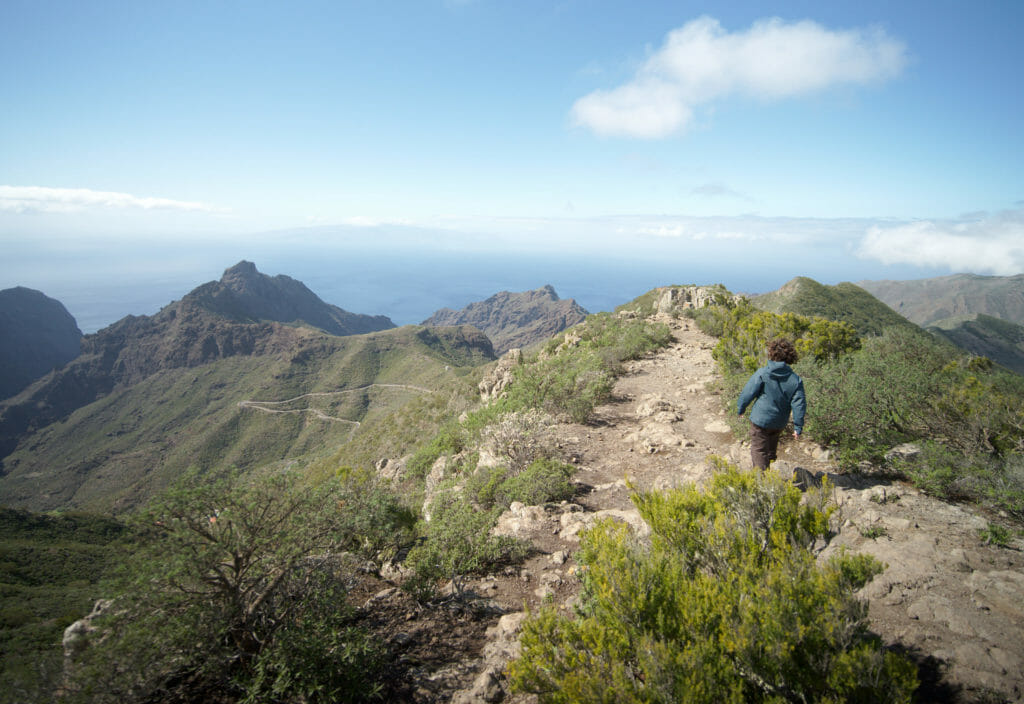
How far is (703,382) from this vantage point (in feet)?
33.5

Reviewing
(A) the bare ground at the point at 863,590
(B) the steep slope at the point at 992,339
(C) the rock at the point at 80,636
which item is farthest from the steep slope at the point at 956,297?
(C) the rock at the point at 80,636

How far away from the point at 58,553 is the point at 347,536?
23721 millimetres

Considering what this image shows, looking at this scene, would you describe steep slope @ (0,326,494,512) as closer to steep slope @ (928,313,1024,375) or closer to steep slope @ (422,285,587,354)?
steep slope @ (422,285,587,354)

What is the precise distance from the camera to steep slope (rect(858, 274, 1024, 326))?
434 feet

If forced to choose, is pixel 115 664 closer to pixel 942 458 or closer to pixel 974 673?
pixel 974 673

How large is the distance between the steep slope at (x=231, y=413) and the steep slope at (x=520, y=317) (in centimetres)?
3826

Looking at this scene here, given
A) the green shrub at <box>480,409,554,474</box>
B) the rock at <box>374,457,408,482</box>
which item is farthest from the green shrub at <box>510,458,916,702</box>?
the rock at <box>374,457,408,482</box>

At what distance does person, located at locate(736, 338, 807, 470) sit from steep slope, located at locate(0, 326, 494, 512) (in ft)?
149

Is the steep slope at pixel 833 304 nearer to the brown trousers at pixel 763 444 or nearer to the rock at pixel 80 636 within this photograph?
the brown trousers at pixel 763 444

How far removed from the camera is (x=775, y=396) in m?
4.86

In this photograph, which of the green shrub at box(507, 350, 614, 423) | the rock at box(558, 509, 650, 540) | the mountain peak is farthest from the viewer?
the mountain peak

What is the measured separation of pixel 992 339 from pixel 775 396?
8770 centimetres

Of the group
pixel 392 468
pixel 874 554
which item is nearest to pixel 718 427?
pixel 874 554

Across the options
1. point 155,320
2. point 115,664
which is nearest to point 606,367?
point 115,664
